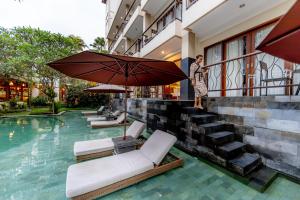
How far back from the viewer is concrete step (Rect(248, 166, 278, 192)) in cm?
262

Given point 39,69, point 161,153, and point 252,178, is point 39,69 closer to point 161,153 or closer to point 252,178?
point 161,153

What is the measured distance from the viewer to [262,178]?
284 cm

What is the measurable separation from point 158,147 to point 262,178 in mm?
2168

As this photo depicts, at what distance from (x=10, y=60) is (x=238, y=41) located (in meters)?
17.0

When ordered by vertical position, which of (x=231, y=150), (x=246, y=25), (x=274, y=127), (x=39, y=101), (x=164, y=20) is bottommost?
(x=231, y=150)

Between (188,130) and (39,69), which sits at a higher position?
(39,69)

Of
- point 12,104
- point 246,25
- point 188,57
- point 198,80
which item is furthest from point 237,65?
point 12,104

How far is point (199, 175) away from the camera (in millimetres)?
3080

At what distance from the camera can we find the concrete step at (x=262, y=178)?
2624mm

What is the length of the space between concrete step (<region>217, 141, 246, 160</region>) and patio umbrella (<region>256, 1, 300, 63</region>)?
7.44 feet

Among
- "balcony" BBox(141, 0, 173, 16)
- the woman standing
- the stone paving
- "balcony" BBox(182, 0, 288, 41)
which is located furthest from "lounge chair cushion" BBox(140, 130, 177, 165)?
"balcony" BBox(141, 0, 173, 16)

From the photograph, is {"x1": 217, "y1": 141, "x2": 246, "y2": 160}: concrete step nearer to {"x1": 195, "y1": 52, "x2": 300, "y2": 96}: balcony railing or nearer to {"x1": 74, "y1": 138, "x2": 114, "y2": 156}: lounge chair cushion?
{"x1": 195, "y1": 52, "x2": 300, "y2": 96}: balcony railing

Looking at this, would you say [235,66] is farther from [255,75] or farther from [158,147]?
[158,147]

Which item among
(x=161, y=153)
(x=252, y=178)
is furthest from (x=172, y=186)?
(x=252, y=178)
